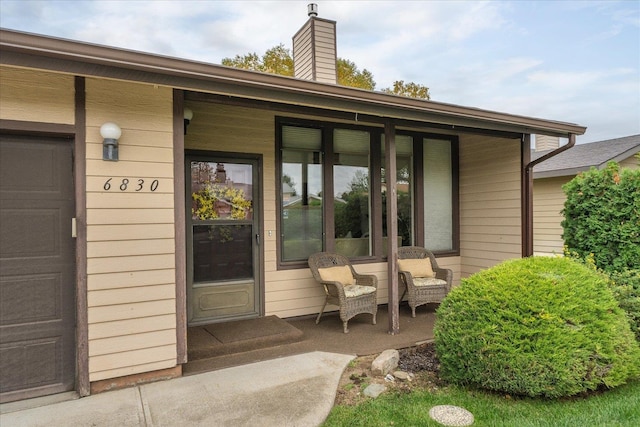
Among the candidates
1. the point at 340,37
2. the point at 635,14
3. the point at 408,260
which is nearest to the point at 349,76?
the point at 340,37

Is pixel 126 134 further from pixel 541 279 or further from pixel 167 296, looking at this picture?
pixel 541 279

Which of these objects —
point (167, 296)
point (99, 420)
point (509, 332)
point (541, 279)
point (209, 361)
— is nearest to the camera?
point (99, 420)

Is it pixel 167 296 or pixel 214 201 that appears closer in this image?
pixel 167 296

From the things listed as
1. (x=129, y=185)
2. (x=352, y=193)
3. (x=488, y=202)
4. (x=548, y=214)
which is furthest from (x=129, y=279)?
(x=548, y=214)

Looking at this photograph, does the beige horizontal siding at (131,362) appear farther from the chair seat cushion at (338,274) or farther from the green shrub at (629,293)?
the green shrub at (629,293)

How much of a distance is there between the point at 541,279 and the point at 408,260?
250cm

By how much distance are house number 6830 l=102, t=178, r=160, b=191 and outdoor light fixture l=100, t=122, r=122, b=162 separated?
0.17 meters

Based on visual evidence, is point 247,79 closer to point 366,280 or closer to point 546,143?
point 366,280

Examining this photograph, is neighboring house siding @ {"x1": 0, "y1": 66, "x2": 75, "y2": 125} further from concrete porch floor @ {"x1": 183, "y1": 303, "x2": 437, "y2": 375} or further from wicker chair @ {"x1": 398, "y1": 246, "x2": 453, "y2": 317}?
wicker chair @ {"x1": 398, "y1": 246, "x2": 453, "y2": 317}

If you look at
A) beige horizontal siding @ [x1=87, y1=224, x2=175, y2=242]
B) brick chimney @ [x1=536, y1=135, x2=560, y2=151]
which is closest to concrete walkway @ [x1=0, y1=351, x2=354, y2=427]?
beige horizontal siding @ [x1=87, y1=224, x2=175, y2=242]

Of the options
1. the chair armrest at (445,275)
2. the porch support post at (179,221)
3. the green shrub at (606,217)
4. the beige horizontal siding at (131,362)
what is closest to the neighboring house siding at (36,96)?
the porch support post at (179,221)

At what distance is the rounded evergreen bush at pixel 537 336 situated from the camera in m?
2.48

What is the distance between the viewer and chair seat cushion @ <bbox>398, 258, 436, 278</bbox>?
5.14m

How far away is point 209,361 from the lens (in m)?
3.34
